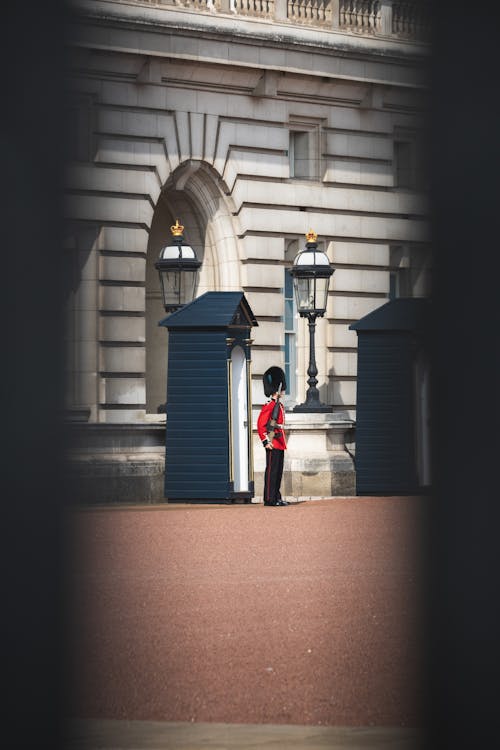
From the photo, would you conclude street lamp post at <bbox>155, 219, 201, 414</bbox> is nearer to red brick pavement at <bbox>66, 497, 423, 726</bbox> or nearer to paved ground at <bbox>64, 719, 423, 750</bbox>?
red brick pavement at <bbox>66, 497, 423, 726</bbox>

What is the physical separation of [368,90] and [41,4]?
23.6 meters

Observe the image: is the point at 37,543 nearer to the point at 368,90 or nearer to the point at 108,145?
the point at 108,145

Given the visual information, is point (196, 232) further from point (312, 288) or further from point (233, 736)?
point (233, 736)

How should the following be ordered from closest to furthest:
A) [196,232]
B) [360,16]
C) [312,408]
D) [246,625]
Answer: [246,625] < [312,408] < [196,232] < [360,16]

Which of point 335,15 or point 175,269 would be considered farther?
point 335,15

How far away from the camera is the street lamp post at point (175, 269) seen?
19047 millimetres

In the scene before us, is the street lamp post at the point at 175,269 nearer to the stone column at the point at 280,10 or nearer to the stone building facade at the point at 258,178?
the stone building facade at the point at 258,178

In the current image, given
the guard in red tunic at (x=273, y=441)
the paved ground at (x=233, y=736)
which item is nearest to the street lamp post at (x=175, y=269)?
the guard in red tunic at (x=273, y=441)

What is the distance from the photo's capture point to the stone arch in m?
22.6

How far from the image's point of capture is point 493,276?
1030 mm

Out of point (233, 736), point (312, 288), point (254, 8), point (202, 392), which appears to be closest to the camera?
point (233, 736)

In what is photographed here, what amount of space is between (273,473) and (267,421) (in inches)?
22.0

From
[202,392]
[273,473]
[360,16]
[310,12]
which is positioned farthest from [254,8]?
[273,473]

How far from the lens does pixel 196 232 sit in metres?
23.3
